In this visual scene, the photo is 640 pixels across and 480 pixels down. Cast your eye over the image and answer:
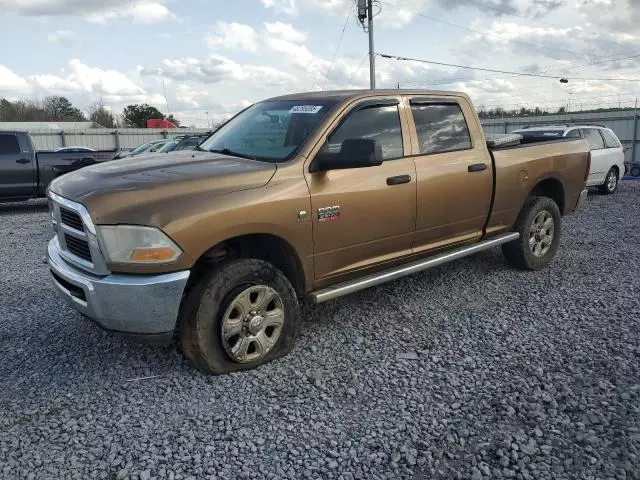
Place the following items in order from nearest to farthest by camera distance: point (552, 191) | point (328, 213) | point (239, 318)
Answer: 1. point (239, 318)
2. point (328, 213)
3. point (552, 191)

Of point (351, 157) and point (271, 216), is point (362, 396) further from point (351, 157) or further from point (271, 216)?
point (351, 157)

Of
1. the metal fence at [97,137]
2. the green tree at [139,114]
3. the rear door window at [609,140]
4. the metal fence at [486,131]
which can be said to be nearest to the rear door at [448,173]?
the rear door window at [609,140]

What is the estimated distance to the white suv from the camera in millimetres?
12453

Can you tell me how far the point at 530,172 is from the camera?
5793 millimetres

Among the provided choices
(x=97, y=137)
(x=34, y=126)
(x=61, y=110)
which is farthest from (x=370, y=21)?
(x=61, y=110)

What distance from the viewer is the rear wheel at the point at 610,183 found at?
1312 centimetres

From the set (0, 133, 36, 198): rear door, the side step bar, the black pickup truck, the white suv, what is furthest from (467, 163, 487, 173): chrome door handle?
(0, 133, 36, 198): rear door

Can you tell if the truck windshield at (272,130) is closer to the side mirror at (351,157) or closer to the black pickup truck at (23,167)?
the side mirror at (351,157)

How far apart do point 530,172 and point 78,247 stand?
4487 millimetres

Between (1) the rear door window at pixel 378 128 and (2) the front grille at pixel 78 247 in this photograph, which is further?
(1) the rear door window at pixel 378 128

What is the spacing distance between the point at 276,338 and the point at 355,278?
0.86 m

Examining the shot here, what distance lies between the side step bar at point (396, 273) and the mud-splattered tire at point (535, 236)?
18 cm

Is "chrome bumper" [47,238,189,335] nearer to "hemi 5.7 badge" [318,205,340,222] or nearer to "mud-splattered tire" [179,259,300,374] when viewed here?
"mud-splattered tire" [179,259,300,374]

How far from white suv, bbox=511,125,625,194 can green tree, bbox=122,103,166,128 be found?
52634 mm
